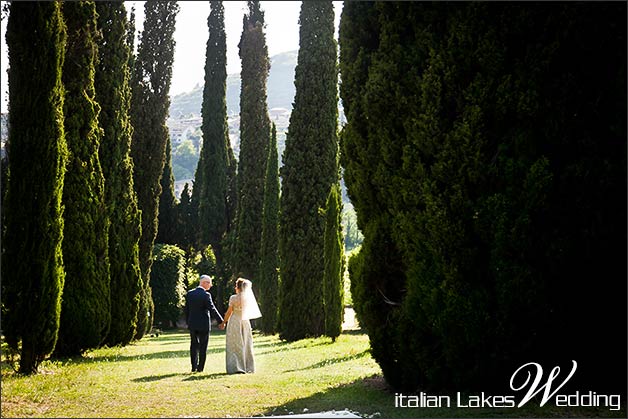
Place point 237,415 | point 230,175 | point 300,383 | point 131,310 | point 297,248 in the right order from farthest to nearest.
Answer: point 230,175
point 297,248
point 131,310
point 300,383
point 237,415

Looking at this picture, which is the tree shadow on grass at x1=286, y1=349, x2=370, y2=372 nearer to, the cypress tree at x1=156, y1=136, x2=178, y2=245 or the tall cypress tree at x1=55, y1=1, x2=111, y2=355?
the tall cypress tree at x1=55, y1=1, x2=111, y2=355

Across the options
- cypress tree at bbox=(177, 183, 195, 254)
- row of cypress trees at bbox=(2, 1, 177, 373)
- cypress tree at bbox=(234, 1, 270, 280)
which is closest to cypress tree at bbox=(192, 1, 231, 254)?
cypress tree at bbox=(177, 183, 195, 254)

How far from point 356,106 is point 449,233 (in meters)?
2.29

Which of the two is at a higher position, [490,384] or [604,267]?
[604,267]

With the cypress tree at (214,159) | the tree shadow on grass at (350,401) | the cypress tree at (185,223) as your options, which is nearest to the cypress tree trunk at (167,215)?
the cypress tree at (185,223)

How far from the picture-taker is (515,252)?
7.66 metres

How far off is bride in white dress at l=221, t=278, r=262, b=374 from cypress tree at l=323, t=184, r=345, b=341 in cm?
652

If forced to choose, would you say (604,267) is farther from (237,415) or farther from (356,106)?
(237,415)

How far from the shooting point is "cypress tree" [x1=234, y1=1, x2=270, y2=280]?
1217 inches

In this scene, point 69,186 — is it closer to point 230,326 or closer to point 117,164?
point 117,164

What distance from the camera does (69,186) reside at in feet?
43.8

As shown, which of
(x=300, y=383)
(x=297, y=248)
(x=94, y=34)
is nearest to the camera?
(x=300, y=383)

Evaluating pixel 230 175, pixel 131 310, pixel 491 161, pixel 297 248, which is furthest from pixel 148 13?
pixel 491 161

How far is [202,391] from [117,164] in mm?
8714
